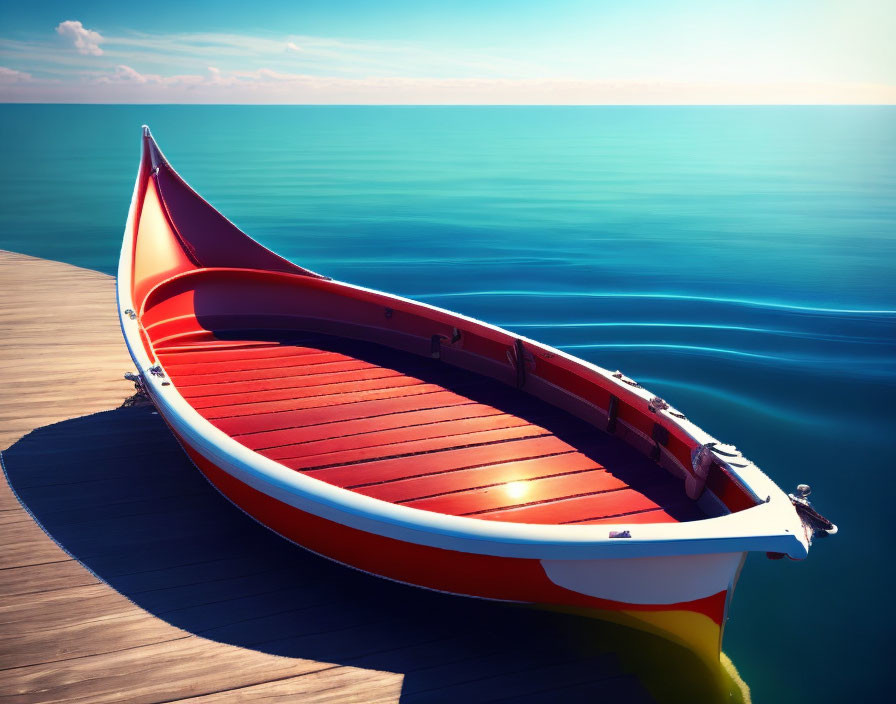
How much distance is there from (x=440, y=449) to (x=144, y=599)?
139 centimetres

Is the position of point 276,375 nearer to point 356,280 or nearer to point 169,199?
point 169,199

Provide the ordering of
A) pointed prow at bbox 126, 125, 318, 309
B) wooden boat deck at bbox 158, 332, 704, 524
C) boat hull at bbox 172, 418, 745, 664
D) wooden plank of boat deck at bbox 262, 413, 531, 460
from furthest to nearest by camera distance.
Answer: pointed prow at bbox 126, 125, 318, 309
wooden plank of boat deck at bbox 262, 413, 531, 460
wooden boat deck at bbox 158, 332, 704, 524
boat hull at bbox 172, 418, 745, 664

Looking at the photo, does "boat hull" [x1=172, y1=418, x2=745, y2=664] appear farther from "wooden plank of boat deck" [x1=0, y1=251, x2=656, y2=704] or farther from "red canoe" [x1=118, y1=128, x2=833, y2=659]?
"wooden plank of boat deck" [x1=0, y1=251, x2=656, y2=704]

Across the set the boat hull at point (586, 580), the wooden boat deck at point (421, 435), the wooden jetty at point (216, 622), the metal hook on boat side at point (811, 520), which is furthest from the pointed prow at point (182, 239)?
the metal hook on boat side at point (811, 520)

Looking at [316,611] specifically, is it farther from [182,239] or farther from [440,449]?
[182,239]

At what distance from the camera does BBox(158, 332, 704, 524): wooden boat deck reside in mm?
2895

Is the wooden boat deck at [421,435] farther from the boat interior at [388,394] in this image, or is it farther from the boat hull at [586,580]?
the boat hull at [586,580]

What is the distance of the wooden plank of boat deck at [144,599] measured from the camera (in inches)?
100

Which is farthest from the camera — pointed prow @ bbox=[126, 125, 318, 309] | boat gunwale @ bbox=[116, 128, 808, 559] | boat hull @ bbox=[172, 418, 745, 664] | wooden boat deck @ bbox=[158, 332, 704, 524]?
pointed prow @ bbox=[126, 125, 318, 309]

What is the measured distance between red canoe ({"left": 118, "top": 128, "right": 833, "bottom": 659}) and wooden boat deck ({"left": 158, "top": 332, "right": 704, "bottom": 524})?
0.01m

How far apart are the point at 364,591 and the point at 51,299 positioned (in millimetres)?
6356

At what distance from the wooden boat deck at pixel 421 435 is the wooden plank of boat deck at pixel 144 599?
82mm

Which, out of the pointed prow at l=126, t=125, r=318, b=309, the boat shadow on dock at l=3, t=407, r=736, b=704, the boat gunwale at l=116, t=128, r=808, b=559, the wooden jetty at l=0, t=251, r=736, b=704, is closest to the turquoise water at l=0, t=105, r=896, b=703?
the boat shadow on dock at l=3, t=407, r=736, b=704

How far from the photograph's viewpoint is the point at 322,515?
2.65 m
